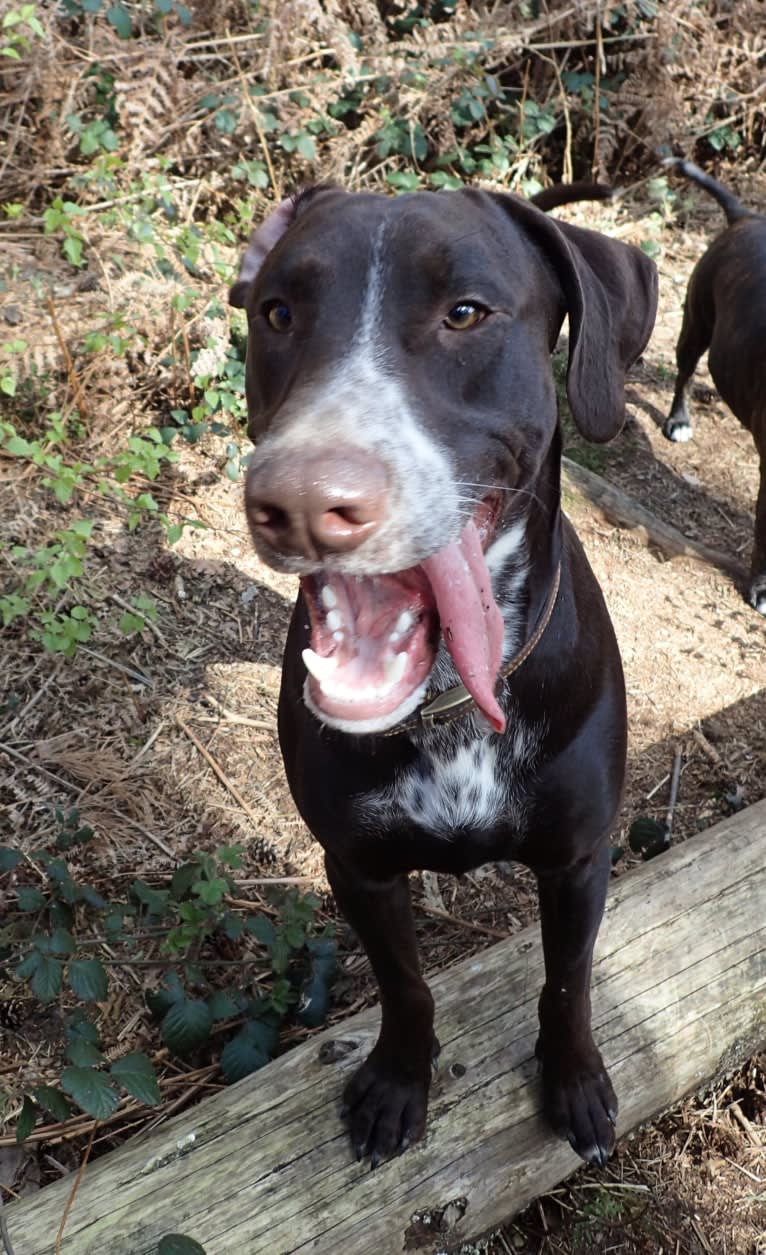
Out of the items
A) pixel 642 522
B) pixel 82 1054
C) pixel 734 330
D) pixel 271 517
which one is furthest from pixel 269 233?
pixel 734 330

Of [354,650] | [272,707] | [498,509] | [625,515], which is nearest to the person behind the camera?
[354,650]

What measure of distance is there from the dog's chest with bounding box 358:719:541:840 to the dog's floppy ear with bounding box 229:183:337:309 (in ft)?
3.47

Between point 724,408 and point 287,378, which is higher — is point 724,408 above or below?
below

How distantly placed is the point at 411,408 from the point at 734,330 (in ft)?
12.0

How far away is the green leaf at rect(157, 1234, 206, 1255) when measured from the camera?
1905 mm

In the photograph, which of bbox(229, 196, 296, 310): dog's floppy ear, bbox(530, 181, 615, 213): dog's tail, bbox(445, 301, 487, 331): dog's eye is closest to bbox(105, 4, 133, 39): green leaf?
bbox(530, 181, 615, 213): dog's tail

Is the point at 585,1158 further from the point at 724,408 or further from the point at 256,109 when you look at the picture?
the point at 256,109

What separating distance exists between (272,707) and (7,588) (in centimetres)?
107

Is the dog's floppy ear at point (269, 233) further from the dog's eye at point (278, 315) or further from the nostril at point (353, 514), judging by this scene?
the nostril at point (353, 514)

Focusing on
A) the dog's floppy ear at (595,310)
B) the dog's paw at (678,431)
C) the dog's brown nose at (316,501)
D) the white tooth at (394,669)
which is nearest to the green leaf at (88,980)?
the white tooth at (394,669)

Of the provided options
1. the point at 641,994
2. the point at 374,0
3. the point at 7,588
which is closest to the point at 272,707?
the point at 7,588

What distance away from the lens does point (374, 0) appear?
5.89 m

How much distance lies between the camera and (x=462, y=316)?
6.11 ft

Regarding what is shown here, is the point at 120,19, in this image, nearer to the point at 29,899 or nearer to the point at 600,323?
the point at 600,323
